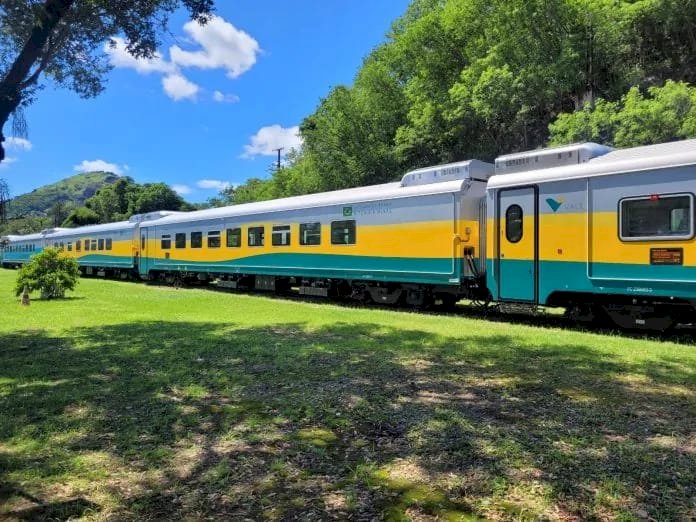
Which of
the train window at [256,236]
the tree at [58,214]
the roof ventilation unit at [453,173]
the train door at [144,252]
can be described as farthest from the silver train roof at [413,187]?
the tree at [58,214]

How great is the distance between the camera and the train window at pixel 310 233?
16109 mm

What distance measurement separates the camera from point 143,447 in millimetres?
4152

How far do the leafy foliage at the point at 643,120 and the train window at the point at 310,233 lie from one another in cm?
948

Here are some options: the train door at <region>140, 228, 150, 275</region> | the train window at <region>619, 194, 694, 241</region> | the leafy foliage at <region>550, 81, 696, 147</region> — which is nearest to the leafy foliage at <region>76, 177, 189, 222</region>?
the train door at <region>140, 228, 150, 275</region>

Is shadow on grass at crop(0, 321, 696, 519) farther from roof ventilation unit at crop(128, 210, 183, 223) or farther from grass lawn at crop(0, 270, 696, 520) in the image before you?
roof ventilation unit at crop(128, 210, 183, 223)

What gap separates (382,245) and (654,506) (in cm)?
1108

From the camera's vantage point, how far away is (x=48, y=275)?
639 inches

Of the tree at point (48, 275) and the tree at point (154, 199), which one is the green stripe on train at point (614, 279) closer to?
the tree at point (48, 275)

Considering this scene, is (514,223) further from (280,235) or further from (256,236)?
(256,236)

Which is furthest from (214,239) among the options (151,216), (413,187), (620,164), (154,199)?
(154,199)

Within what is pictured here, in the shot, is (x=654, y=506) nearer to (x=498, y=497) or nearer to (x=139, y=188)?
(x=498, y=497)

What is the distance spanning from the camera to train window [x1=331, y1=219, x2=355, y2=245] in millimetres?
15008

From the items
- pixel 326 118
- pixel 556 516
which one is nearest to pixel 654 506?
pixel 556 516

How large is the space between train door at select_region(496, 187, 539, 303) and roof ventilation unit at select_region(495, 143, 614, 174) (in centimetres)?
60
